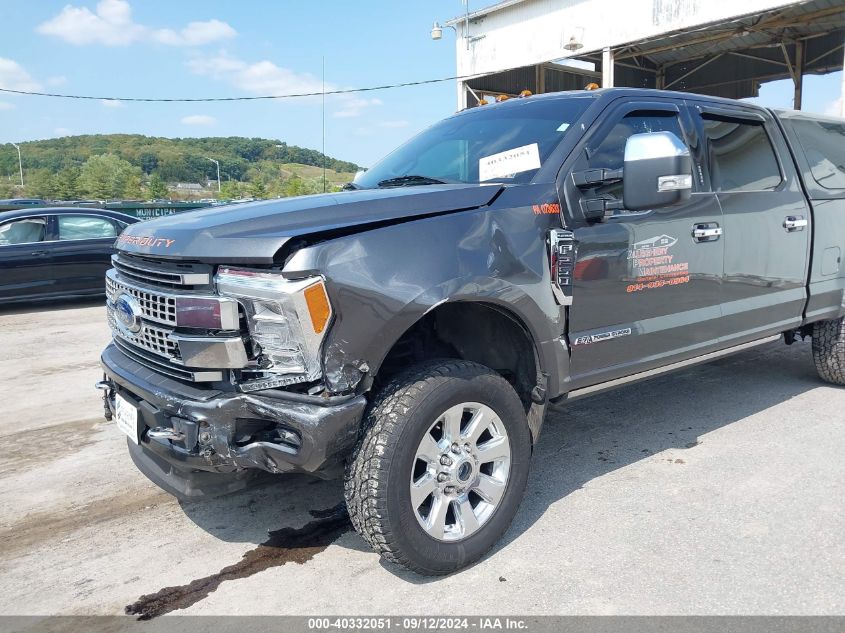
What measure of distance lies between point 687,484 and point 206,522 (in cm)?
242

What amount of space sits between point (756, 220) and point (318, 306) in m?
2.95

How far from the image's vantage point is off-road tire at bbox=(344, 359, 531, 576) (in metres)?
2.49

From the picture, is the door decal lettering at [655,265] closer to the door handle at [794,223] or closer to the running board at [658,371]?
the running board at [658,371]

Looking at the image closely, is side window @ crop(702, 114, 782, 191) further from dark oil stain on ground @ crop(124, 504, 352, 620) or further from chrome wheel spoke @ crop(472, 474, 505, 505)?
dark oil stain on ground @ crop(124, 504, 352, 620)

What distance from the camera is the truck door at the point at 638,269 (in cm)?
320

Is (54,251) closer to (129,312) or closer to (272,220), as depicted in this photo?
(129,312)

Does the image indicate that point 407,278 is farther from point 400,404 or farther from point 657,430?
point 657,430

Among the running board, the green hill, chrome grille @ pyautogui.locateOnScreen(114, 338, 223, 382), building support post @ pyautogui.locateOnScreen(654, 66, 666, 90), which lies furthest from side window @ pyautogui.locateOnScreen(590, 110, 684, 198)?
the green hill

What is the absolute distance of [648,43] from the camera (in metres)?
17.8

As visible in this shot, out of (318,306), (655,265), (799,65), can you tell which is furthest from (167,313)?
(799,65)

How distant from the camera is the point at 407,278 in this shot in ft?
8.41

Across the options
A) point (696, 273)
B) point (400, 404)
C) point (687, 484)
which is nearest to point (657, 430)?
A: point (687, 484)

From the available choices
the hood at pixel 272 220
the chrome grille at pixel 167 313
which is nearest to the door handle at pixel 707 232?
the hood at pixel 272 220

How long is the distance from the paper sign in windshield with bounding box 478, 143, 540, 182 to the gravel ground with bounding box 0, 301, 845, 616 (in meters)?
1.61
